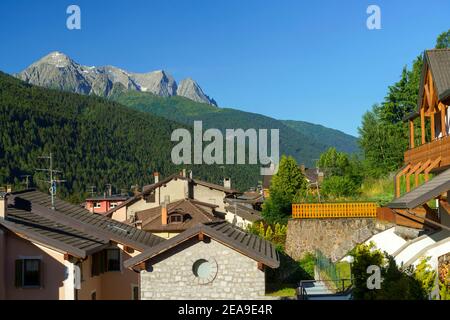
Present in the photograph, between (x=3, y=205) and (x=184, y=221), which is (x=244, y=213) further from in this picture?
(x=3, y=205)

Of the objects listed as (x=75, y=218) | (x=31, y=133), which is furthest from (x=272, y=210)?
(x=31, y=133)

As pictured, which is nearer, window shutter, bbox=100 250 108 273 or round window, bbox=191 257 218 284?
round window, bbox=191 257 218 284

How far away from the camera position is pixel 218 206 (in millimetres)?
59844

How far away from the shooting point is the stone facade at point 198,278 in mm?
19188

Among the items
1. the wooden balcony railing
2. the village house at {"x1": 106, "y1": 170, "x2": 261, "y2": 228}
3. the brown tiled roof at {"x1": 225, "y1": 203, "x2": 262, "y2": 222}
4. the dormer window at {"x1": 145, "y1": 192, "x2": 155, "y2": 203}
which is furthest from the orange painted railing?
the dormer window at {"x1": 145, "y1": 192, "x2": 155, "y2": 203}

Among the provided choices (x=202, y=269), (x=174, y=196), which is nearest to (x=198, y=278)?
(x=202, y=269)

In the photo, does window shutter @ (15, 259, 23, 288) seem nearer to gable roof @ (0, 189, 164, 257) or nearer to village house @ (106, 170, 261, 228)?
gable roof @ (0, 189, 164, 257)

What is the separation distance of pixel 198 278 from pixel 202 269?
337 mm

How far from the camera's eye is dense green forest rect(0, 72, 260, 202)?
12538 cm

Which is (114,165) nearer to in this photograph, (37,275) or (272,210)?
(272,210)

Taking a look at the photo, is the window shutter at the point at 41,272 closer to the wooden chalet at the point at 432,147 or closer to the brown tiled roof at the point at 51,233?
the brown tiled roof at the point at 51,233

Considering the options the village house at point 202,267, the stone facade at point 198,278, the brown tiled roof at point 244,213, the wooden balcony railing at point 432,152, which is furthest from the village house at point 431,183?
the brown tiled roof at point 244,213

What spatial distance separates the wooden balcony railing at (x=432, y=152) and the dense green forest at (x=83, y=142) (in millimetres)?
91451

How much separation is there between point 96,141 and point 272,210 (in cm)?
11845
